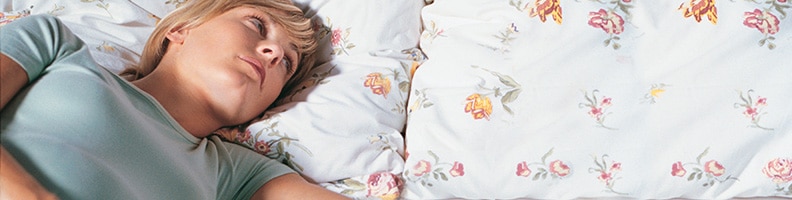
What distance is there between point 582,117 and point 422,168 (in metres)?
0.27

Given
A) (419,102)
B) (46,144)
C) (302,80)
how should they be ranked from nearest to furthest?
(46,144) → (419,102) → (302,80)

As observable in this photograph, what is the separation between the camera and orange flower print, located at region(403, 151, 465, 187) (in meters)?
1.28

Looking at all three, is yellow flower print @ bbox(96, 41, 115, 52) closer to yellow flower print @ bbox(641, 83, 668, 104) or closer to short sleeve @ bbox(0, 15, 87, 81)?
short sleeve @ bbox(0, 15, 87, 81)

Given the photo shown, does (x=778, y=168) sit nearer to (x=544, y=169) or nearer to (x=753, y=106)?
(x=753, y=106)

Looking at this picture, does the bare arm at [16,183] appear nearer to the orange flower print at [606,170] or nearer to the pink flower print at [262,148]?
the pink flower print at [262,148]

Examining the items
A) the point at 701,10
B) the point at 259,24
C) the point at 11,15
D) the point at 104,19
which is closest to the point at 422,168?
the point at 259,24

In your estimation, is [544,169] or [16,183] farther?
[544,169]

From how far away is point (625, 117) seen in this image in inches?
50.1

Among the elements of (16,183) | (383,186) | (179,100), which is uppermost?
(16,183)

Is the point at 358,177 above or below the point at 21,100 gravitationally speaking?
below

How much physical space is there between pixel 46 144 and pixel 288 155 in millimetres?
434

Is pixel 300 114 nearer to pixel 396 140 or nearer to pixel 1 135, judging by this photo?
pixel 396 140

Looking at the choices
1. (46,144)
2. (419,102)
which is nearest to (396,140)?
(419,102)

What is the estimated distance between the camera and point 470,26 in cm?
141
